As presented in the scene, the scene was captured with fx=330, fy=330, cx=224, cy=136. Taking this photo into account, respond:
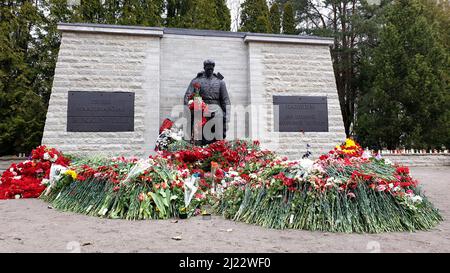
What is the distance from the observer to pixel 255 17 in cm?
1778

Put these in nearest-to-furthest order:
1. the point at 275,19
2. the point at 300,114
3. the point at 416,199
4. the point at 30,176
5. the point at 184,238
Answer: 1. the point at 184,238
2. the point at 416,199
3. the point at 30,176
4. the point at 300,114
5. the point at 275,19

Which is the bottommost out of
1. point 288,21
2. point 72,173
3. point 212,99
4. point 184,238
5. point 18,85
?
point 184,238

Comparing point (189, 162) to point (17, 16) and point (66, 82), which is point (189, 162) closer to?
point (66, 82)

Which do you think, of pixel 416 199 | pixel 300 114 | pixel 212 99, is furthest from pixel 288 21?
pixel 416 199

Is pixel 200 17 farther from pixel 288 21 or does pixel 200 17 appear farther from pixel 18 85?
pixel 18 85

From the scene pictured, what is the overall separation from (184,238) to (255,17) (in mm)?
16643

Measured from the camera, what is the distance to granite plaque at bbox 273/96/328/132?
9367mm

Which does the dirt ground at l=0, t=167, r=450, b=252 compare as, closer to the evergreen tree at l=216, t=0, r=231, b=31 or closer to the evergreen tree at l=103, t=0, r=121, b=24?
the evergreen tree at l=103, t=0, r=121, b=24

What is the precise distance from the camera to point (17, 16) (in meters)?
13.1

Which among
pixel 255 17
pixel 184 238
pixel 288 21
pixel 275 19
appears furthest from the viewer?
pixel 275 19

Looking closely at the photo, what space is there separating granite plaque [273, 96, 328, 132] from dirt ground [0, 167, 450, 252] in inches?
→ 226

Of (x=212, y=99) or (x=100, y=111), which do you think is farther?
(x=100, y=111)

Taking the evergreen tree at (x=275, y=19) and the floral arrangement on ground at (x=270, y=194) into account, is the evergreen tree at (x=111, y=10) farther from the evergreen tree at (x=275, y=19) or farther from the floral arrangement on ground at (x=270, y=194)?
the floral arrangement on ground at (x=270, y=194)

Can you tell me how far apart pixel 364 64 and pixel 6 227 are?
62.7ft
